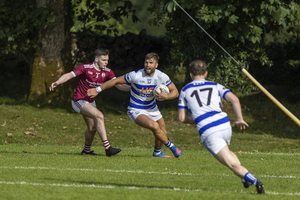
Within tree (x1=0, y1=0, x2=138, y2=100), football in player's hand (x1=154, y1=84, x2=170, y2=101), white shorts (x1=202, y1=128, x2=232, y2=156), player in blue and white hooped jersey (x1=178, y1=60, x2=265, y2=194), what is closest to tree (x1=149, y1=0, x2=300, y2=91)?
tree (x1=0, y1=0, x2=138, y2=100)

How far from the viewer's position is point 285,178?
7383 millimetres

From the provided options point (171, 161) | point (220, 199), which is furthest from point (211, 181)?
point (171, 161)

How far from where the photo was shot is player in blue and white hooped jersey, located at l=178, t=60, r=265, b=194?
18.2ft

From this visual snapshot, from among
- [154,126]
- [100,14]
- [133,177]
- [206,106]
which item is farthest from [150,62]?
[100,14]

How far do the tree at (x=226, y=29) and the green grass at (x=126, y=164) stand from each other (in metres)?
2.58

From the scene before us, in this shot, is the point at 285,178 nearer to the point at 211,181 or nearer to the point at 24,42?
the point at 211,181

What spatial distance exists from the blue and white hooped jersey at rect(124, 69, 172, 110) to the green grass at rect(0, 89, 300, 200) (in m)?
1.26

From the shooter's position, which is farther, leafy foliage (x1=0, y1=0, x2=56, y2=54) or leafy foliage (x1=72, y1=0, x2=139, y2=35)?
leafy foliage (x1=72, y1=0, x2=139, y2=35)

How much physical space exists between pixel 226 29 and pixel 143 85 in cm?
691

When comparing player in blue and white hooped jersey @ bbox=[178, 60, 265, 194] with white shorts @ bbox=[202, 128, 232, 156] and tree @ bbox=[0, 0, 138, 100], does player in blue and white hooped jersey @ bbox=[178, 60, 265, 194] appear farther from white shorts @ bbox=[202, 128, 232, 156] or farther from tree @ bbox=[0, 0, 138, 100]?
tree @ bbox=[0, 0, 138, 100]

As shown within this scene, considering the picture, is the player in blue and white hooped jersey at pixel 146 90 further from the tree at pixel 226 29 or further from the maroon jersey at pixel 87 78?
the tree at pixel 226 29

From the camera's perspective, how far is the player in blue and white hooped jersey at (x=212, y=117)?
5.55 meters

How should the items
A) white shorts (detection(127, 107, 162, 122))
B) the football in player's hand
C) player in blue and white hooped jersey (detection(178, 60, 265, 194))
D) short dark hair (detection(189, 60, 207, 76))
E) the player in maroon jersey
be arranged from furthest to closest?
1. the player in maroon jersey
2. white shorts (detection(127, 107, 162, 122))
3. the football in player's hand
4. short dark hair (detection(189, 60, 207, 76))
5. player in blue and white hooped jersey (detection(178, 60, 265, 194))

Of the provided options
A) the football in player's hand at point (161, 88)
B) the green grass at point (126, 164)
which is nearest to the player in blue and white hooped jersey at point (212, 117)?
the green grass at point (126, 164)
